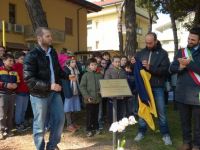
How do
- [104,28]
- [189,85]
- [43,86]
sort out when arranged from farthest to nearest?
1. [104,28]
2. [189,85]
3. [43,86]

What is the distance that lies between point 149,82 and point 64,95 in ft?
7.48

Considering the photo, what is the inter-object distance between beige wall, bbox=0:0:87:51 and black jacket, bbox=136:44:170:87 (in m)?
15.1

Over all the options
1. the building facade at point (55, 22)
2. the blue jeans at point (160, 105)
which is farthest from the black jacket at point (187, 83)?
the building facade at point (55, 22)

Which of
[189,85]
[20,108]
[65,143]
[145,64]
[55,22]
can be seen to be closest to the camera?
[189,85]

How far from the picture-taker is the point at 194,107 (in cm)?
618

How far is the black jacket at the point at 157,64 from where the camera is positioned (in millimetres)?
6820

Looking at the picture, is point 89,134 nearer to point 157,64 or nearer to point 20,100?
point 20,100

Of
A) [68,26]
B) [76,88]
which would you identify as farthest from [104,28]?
[76,88]

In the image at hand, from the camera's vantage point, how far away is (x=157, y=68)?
6.81 m

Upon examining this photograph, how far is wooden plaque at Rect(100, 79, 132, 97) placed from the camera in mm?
6496

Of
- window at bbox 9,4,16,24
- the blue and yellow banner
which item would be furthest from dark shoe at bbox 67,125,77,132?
window at bbox 9,4,16,24

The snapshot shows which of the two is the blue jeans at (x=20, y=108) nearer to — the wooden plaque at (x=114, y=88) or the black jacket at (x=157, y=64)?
the wooden plaque at (x=114, y=88)

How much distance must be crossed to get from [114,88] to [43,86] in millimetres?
1527

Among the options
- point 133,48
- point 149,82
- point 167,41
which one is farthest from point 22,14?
point 167,41
